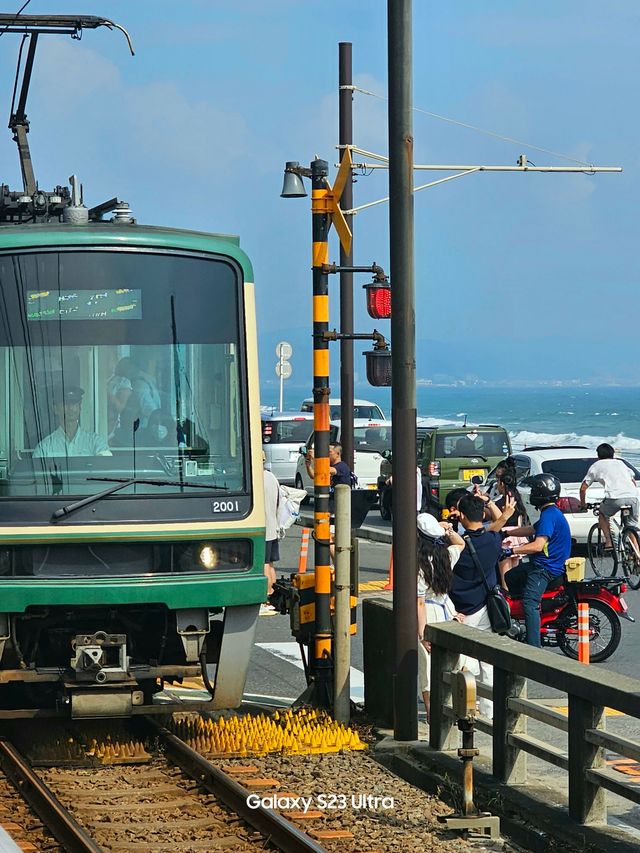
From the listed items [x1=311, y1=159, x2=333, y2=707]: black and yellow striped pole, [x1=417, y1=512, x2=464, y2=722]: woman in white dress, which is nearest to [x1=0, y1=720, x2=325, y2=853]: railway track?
[x1=311, y1=159, x2=333, y2=707]: black and yellow striped pole

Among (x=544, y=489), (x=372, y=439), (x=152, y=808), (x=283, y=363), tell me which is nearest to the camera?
(x=152, y=808)

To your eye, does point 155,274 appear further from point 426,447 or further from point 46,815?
point 426,447

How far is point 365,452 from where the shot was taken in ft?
112

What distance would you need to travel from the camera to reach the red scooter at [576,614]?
13.9m

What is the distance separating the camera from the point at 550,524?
1295cm

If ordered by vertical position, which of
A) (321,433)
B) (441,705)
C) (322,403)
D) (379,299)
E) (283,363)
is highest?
(283,363)

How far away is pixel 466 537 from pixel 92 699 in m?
3.18

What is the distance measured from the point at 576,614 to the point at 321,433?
4.43 m

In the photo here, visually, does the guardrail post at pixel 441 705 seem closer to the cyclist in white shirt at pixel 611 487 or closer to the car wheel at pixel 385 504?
the cyclist in white shirt at pixel 611 487

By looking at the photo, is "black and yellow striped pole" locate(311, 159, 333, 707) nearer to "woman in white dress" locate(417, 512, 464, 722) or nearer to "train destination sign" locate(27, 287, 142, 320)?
"woman in white dress" locate(417, 512, 464, 722)

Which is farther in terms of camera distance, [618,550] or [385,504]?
[385,504]

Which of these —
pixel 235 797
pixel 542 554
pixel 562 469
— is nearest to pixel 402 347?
pixel 235 797

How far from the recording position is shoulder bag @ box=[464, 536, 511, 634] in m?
10.7

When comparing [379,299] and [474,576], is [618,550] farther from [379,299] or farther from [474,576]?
[379,299]
